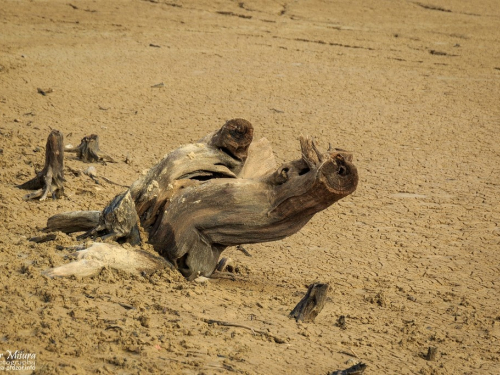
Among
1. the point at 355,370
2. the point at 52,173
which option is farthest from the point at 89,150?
the point at 355,370

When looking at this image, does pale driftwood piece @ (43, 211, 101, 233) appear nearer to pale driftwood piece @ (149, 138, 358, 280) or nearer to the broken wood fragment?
pale driftwood piece @ (149, 138, 358, 280)

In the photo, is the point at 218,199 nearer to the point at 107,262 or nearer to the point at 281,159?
the point at 107,262

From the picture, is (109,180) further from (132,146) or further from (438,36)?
(438,36)

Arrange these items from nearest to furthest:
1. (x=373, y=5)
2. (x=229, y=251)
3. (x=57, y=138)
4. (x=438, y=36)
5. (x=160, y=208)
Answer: (x=160, y=208), (x=229, y=251), (x=57, y=138), (x=438, y=36), (x=373, y=5)

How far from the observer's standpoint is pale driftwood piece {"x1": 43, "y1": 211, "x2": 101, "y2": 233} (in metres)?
5.07

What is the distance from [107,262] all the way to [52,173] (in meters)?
1.96

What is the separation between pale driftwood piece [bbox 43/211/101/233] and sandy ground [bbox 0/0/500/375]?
0.77ft

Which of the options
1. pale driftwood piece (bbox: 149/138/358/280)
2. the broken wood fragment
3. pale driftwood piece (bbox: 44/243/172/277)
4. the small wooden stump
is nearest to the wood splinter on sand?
pale driftwood piece (bbox: 149/138/358/280)

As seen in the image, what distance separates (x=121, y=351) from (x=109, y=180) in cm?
342

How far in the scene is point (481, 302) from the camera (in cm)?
511

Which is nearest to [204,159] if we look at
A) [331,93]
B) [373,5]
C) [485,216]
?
[485,216]

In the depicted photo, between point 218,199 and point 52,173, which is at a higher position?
point 218,199

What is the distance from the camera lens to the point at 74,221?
16.8ft

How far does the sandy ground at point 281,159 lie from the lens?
3.88 meters
